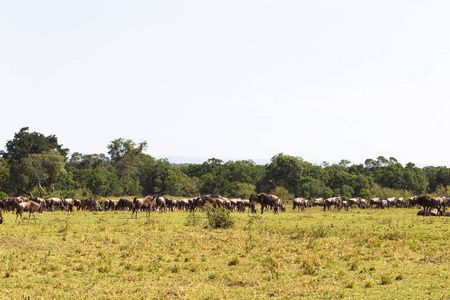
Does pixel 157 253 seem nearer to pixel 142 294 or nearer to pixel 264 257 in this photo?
pixel 264 257

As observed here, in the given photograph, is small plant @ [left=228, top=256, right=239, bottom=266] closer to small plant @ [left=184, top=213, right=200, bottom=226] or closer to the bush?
the bush

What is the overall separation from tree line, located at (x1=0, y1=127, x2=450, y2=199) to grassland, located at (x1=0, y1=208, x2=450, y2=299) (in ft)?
174

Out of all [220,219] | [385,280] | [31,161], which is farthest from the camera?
[31,161]

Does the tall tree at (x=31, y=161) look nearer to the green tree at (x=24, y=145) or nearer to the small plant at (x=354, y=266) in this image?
the green tree at (x=24, y=145)

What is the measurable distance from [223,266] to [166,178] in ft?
298

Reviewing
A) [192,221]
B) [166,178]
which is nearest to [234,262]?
[192,221]

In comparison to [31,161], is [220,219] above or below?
below

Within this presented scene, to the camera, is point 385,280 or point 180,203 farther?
point 180,203

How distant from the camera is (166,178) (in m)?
106

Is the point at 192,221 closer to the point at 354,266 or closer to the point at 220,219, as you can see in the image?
the point at 220,219

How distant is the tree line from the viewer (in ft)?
255

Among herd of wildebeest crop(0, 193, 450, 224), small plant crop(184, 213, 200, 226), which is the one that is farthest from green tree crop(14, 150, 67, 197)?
small plant crop(184, 213, 200, 226)

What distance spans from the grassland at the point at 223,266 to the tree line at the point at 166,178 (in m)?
53.1

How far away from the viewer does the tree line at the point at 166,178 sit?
7788 centimetres
